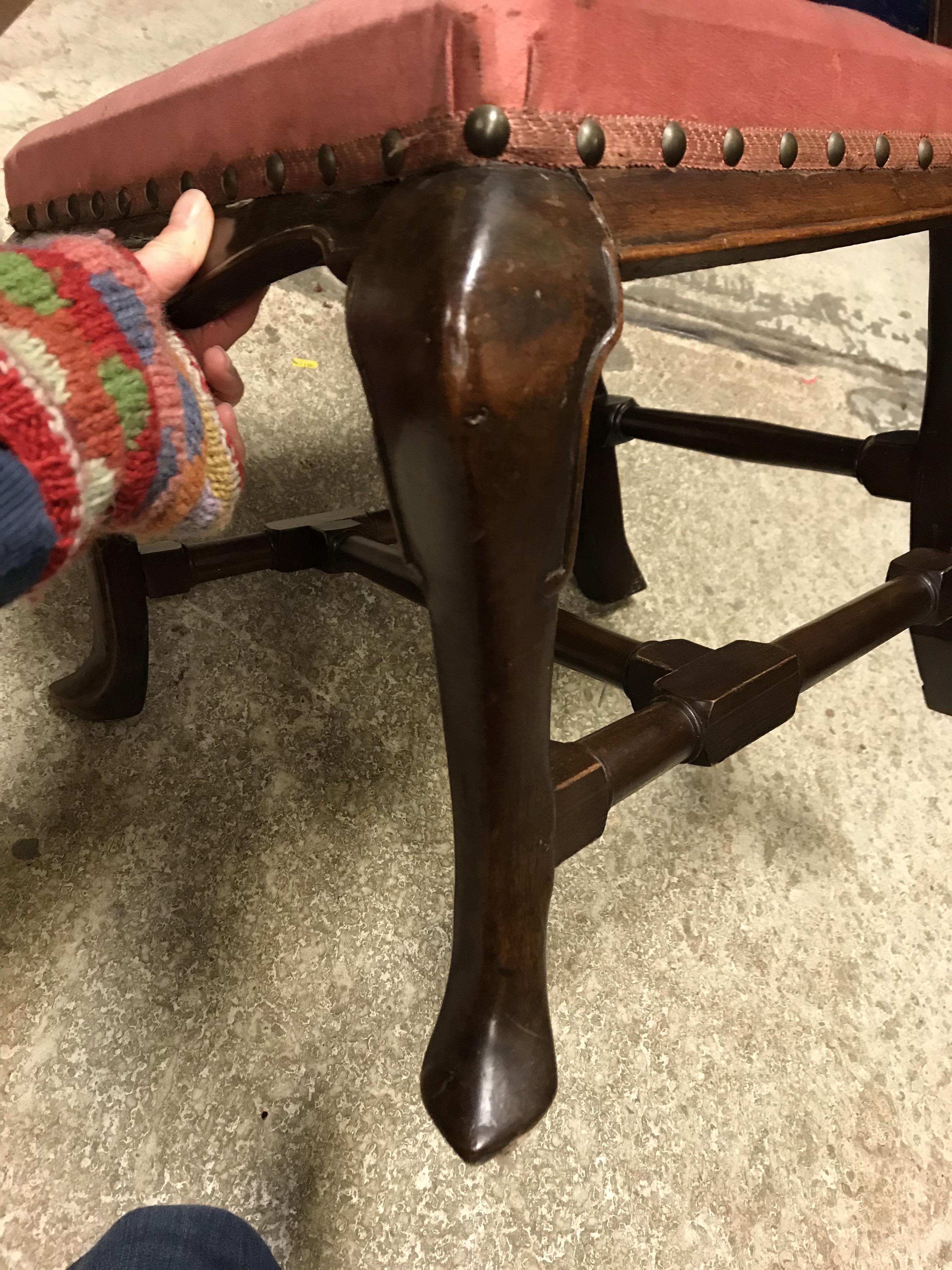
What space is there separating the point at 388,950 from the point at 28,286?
0.58 meters

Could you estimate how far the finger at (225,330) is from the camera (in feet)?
1.71

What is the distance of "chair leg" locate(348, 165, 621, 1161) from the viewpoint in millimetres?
254

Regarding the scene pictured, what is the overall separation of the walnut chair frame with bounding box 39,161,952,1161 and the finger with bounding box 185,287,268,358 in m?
0.07

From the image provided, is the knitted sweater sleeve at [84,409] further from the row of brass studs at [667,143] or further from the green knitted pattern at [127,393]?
the row of brass studs at [667,143]

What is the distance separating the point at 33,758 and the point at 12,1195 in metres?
0.34

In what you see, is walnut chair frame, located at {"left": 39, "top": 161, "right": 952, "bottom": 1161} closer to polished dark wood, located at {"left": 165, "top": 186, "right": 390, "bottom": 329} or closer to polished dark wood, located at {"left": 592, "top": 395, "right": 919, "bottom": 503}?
polished dark wood, located at {"left": 165, "top": 186, "right": 390, "bottom": 329}

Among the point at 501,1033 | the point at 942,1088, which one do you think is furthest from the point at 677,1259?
the point at 501,1033

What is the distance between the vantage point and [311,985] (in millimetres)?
675

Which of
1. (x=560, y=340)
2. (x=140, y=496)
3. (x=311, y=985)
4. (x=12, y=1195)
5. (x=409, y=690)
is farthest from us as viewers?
(x=409, y=690)

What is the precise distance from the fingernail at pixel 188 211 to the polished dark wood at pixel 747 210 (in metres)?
0.22

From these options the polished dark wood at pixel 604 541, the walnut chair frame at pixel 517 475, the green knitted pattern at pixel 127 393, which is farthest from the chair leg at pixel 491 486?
the polished dark wood at pixel 604 541

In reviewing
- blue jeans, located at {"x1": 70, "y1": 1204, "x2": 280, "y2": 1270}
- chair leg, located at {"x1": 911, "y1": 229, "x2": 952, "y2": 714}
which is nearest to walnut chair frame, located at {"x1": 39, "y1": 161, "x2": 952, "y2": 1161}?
chair leg, located at {"x1": 911, "y1": 229, "x2": 952, "y2": 714}

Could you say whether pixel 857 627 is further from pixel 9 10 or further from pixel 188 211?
pixel 9 10

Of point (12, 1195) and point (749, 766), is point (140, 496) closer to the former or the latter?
point (12, 1195)
